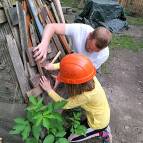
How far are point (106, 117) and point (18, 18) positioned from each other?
1398mm

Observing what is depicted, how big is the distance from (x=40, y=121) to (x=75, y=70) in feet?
1.86

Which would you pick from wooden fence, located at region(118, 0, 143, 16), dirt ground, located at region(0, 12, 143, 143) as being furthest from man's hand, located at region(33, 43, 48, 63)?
wooden fence, located at region(118, 0, 143, 16)

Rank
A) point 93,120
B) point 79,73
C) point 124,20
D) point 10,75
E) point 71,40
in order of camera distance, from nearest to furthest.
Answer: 1. point 79,73
2. point 10,75
3. point 93,120
4. point 71,40
5. point 124,20

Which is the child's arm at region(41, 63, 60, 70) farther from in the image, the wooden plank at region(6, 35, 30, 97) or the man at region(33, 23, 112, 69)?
the wooden plank at region(6, 35, 30, 97)

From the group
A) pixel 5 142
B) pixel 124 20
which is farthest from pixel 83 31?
pixel 124 20

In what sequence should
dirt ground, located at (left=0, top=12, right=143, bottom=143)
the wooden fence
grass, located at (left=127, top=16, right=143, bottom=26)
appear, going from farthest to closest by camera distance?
the wooden fence, grass, located at (left=127, top=16, right=143, bottom=26), dirt ground, located at (left=0, top=12, right=143, bottom=143)

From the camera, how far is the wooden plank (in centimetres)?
338

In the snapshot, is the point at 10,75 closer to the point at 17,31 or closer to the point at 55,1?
the point at 17,31

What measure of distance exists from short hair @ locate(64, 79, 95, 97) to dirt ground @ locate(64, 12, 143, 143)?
891 millimetres

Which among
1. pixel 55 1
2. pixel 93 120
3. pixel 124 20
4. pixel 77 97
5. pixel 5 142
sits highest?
pixel 55 1

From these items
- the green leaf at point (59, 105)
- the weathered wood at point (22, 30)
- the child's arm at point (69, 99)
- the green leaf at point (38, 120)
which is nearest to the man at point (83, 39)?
the weathered wood at point (22, 30)

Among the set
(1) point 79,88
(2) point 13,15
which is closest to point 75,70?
(1) point 79,88

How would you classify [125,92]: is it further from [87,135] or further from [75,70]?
[75,70]

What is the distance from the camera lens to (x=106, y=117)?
3.82m
